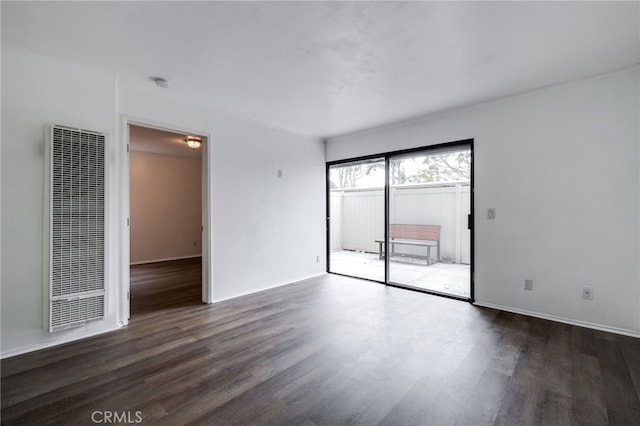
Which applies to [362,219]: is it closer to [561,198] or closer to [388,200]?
[388,200]

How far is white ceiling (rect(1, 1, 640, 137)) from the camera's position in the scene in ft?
6.35

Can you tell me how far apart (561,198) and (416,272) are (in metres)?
2.34

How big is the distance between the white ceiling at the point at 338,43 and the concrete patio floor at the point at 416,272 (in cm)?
255

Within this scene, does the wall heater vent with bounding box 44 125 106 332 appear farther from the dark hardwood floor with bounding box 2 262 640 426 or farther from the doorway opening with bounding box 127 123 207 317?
the doorway opening with bounding box 127 123 207 317

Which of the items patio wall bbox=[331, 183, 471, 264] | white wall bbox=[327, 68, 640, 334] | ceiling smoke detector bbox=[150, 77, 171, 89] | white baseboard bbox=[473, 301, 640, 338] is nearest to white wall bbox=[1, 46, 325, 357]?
ceiling smoke detector bbox=[150, 77, 171, 89]

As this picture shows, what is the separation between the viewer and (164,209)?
722cm

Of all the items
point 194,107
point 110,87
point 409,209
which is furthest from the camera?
point 409,209

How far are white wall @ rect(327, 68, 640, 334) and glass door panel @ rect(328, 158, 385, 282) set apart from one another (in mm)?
1606

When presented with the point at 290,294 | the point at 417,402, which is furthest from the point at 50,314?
the point at 417,402

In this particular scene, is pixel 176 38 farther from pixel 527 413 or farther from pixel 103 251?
pixel 527 413

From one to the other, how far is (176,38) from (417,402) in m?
3.10

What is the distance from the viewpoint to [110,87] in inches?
115

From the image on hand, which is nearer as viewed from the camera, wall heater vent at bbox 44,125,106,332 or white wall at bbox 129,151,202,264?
wall heater vent at bbox 44,125,106,332

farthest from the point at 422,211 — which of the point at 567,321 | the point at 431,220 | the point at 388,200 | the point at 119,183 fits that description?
the point at 119,183
